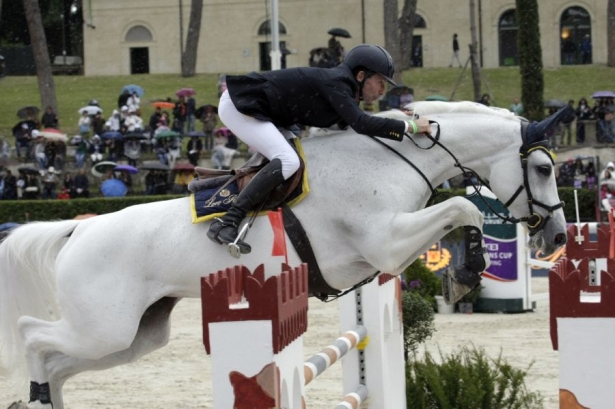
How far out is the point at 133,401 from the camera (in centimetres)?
766

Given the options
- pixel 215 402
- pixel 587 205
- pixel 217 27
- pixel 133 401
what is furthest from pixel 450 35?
pixel 215 402

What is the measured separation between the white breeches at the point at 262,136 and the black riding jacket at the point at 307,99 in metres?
0.05

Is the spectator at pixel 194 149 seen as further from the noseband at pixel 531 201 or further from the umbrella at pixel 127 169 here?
the noseband at pixel 531 201

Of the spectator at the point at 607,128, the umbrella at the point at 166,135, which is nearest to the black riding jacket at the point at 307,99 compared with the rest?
the umbrella at the point at 166,135

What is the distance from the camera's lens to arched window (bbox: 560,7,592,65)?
4412 centimetres

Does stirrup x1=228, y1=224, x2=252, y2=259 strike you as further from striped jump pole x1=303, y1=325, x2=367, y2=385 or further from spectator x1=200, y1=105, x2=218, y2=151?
spectator x1=200, y1=105, x2=218, y2=151

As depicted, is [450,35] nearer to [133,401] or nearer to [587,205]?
[587,205]

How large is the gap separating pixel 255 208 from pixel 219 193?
23 centimetres

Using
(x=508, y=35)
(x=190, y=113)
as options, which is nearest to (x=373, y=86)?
(x=190, y=113)

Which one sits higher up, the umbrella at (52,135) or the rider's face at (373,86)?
the umbrella at (52,135)

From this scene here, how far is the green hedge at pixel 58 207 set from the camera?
65.6ft

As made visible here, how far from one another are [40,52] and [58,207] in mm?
14542

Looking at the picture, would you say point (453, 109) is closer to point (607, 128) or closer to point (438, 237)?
point (438, 237)

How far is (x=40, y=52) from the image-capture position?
3338cm
